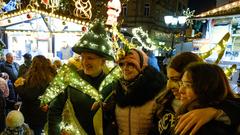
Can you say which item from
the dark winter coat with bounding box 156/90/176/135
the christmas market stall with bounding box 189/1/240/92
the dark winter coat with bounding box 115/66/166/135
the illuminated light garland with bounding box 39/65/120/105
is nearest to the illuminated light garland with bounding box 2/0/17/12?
the christmas market stall with bounding box 189/1/240/92

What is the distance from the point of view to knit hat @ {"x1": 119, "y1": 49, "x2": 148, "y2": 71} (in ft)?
8.21

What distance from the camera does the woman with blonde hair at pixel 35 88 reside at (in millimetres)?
4352

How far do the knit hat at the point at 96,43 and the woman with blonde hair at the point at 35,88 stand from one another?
1.94m

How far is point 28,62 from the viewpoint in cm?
669

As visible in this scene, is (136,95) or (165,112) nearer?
(165,112)

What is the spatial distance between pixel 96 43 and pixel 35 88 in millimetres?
2146

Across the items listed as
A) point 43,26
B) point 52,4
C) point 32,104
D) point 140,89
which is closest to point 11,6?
point 43,26

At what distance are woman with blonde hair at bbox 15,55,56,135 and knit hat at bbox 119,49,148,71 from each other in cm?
220

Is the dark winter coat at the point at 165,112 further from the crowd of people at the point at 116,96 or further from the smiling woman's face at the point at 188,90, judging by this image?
the smiling woman's face at the point at 188,90

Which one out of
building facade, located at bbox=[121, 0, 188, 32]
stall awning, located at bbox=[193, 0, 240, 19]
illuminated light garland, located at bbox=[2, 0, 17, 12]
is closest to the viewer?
stall awning, located at bbox=[193, 0, 240, 19]

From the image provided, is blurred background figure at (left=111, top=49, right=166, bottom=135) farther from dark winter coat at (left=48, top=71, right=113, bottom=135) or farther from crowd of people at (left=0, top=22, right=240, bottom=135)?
dark winter coat at (left=48, top=71, right=113, bottom=135)

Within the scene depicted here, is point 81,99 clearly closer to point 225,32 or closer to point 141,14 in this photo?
point 225,32

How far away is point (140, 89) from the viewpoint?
7.99 feet

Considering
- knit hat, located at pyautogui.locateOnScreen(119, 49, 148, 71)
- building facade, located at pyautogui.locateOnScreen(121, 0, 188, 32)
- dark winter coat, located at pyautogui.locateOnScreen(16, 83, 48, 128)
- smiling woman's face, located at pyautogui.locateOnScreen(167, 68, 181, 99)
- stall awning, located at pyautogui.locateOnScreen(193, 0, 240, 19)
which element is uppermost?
building facade, located at pyautogui.locateOnScreen(121, 0, 188, 32)
